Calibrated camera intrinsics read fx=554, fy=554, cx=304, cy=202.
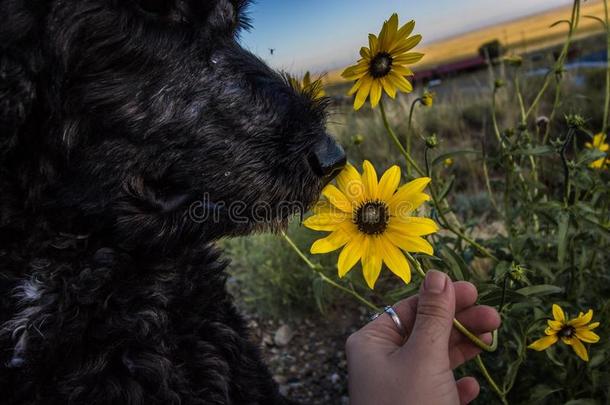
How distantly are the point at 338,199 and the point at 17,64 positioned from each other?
0.99 m

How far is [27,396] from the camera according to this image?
164 cm

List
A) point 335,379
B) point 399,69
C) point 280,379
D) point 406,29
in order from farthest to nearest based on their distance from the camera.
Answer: point 280,379 < point 335,379 < point 399,69 < point 406,29

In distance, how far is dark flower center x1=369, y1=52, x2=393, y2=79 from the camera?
1.52m

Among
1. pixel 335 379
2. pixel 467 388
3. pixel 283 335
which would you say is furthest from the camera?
pixel 283 335

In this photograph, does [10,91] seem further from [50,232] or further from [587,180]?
[587,180]

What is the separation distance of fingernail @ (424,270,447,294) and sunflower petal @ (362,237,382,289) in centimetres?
13

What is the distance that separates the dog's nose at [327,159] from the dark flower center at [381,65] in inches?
11.3

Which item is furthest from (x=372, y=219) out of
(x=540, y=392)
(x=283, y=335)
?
(x=283, y=335)

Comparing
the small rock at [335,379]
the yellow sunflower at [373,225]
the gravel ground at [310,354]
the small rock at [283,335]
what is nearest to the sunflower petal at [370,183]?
the yellow sunflower at [373,225]

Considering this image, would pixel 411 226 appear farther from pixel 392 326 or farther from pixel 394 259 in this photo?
pixel 392 326

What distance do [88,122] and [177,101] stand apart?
28cm

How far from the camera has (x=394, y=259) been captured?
137cm

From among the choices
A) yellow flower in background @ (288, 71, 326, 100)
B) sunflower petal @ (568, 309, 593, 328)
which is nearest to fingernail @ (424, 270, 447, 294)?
sunflower petal @ (568, 309, 593, 328)

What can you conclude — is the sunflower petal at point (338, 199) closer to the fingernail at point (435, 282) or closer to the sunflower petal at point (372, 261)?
the sunflower petal at point (372, 261)
